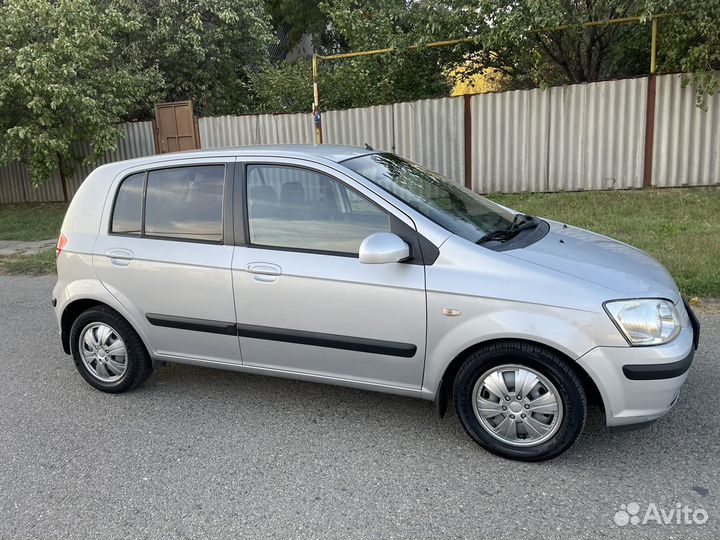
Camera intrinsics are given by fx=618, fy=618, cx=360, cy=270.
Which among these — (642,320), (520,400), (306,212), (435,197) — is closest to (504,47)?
(435,197)

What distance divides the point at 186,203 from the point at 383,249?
5.09ft

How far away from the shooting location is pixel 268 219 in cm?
383

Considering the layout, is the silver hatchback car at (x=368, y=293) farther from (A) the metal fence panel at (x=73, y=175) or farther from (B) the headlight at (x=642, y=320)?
(A) the metal fence panel at (x=73, y=175)

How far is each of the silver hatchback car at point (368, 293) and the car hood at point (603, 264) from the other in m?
0.01

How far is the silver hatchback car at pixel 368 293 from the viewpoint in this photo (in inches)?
123

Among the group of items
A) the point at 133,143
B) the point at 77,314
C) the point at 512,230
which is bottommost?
the point at 77,314

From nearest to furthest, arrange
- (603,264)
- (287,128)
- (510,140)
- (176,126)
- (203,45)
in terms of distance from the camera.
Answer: (603,264) < (510,140) < (287,128) < (176,126) < (203,45)

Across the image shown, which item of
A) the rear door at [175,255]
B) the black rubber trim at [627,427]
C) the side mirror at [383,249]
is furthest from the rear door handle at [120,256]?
the black rubber trim at [627,427]

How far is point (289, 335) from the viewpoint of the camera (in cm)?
371

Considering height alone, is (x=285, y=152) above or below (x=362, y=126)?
above

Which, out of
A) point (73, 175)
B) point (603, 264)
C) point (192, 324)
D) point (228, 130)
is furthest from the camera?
point (73, 175)

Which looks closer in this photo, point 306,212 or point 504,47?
point 306,212

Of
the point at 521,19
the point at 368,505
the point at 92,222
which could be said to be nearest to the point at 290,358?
the point at 368,505

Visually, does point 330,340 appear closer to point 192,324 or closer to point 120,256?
point 192,324
